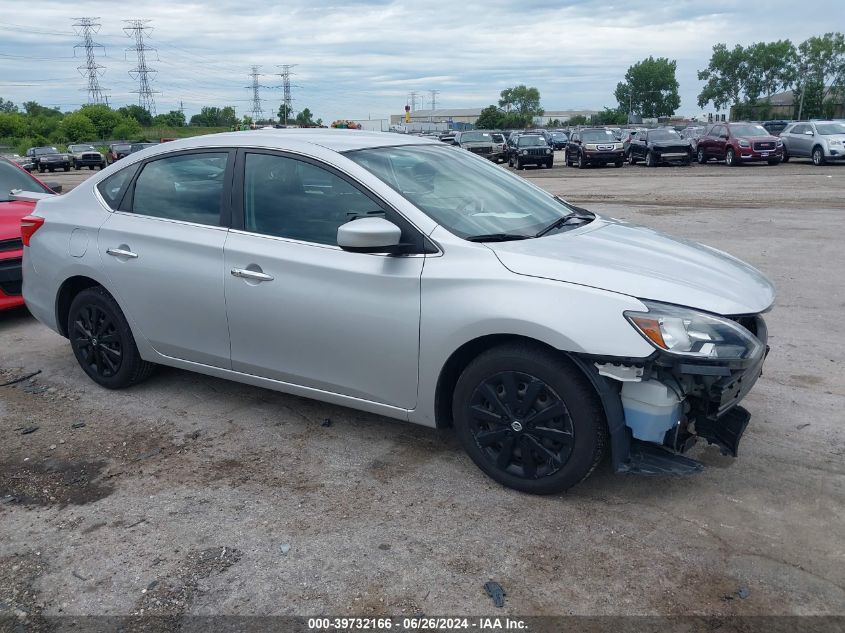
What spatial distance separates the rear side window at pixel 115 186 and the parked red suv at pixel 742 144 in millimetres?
27587

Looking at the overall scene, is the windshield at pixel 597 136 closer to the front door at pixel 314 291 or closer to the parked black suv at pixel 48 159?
the front door at pixel 314 291

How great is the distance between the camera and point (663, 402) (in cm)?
335

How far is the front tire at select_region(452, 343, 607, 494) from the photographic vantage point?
11.3 feet

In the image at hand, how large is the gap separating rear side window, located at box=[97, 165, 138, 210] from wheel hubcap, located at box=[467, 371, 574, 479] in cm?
293

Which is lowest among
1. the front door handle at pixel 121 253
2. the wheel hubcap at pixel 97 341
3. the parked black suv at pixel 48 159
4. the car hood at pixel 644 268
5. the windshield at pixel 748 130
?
the parked black suv at pixel 48 159

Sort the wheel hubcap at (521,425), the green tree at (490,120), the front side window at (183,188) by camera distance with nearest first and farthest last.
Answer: the wheel hubcap at (521,425) → the front side window at (183,188) → the green tree at (490,120)

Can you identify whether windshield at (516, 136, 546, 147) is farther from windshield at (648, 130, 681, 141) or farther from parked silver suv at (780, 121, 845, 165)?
parked silver suv at (780, 121, 845, 165)

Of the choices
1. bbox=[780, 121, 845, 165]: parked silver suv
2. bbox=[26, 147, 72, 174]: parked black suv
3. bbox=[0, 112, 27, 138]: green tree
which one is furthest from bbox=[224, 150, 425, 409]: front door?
bbox=[0, 112, 27, 138]: green tree

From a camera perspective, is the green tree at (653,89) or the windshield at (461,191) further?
the green tree at (653,89)

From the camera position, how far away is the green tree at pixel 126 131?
8056cm

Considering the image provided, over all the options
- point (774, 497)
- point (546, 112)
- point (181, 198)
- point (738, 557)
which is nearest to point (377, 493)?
point (738, 557)

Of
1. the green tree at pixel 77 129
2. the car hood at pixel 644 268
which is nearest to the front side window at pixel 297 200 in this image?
the car hood at pixel 644 268

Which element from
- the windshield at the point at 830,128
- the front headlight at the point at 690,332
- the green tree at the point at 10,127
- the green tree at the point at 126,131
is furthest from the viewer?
the green tree at the point at 10,127

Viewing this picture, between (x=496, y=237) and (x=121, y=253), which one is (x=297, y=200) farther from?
(x=121, y=253)
